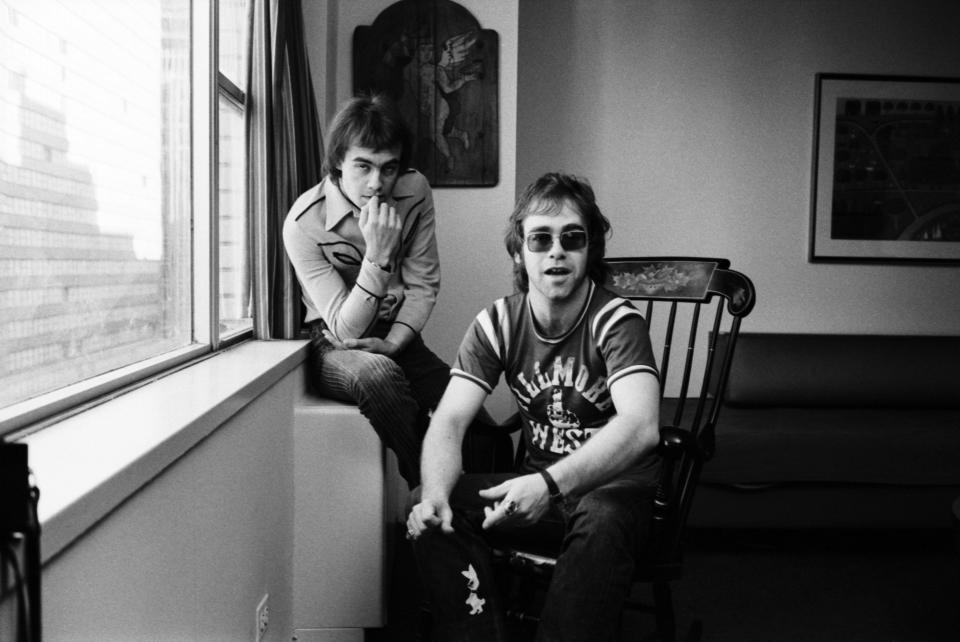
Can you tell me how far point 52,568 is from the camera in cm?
81

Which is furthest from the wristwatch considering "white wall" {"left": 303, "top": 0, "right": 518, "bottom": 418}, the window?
"white wall" {"left": 303, "top": 0, "right": 518, "bottom": 418}

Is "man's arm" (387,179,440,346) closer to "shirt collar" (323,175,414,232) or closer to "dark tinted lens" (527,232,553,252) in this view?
"shirt collar" (323,175,414,232)

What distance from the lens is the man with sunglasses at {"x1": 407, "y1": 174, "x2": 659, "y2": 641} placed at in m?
1.56

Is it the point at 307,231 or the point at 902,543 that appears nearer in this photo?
the point at 307,231

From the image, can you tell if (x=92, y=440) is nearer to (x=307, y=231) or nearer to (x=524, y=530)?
(x=524, y=530)

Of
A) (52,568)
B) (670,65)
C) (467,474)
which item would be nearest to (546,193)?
(467,474)

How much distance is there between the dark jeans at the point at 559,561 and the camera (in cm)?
151

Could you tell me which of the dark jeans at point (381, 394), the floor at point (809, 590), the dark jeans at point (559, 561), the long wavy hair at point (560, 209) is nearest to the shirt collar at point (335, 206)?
the dark jeans at point (381, 394)

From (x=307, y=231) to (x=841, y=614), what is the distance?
6.14 feet

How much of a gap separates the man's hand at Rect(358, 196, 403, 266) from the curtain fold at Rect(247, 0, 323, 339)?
0.41 m

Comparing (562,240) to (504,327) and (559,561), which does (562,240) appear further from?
(559,561)

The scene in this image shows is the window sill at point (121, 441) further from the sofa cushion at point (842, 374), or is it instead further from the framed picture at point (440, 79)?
the sofa cushion at point (842, 374)

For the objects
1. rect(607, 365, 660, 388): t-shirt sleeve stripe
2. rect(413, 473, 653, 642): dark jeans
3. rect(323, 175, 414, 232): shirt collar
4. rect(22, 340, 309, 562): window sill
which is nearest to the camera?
rect(22, 340, 309, 562): window sill

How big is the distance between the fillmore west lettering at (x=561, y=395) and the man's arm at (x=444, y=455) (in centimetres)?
11
